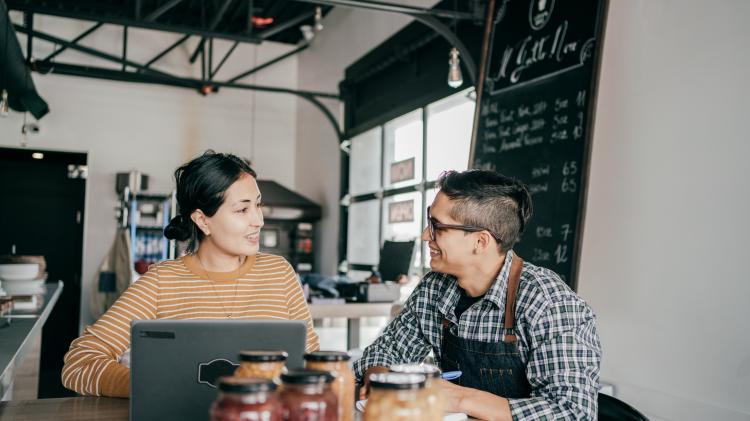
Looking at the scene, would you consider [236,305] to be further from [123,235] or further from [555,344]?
[123,235]

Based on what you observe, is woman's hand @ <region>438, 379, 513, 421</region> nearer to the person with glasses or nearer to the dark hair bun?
the person with glasses

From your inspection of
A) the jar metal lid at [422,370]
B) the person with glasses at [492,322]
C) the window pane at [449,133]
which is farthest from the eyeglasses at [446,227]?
the window pane at [449,133]

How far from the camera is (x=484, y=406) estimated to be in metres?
1.54

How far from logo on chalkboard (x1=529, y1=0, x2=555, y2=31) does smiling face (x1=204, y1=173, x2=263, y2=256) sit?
2372 mm

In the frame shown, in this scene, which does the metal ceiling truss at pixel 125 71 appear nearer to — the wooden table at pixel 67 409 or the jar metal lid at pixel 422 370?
the wooden table at pixel 67 409

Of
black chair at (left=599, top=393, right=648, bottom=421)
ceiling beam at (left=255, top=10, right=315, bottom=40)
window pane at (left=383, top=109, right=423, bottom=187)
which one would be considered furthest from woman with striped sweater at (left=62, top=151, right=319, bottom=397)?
ceiling beam at (left=255, top=10, right=315, bottom=40)

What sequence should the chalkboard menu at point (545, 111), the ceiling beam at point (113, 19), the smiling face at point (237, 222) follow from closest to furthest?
1. the smiling face at point (237, 222)
2. the chalkboard menu at point (545, 111)
3. the ceiling beam at point (113, 19)

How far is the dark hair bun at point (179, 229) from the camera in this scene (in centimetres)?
213

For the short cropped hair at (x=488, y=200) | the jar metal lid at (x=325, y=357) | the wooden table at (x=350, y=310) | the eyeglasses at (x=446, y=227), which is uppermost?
the short cropped hair at (x=488, y=200)

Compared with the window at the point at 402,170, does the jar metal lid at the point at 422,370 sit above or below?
below

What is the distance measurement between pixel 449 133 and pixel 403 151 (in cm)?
95

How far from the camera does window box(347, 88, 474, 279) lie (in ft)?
18.3

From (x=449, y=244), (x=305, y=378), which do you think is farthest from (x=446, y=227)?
(x=305, y=378)

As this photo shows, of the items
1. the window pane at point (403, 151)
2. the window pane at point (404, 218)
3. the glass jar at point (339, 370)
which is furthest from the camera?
the window pane at point (403, 151)
